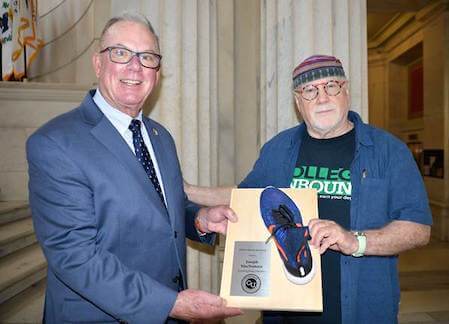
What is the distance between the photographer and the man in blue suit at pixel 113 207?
139 centimetres

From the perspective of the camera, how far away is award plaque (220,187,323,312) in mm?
1424

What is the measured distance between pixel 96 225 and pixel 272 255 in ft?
2.37

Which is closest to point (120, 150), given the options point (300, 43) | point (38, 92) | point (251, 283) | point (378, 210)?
point (251, 283)

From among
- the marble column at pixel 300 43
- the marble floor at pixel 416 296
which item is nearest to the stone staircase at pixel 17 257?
the marble floor at pixel 416 296

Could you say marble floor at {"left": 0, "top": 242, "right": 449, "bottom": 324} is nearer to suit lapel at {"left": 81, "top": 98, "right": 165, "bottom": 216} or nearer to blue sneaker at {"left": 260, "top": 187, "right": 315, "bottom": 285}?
blue sneaker at {"left": 260, "top": 187, "right": 315, "bottom": 285}

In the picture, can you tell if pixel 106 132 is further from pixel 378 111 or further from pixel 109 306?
pixel 378 111

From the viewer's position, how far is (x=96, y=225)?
145 cm

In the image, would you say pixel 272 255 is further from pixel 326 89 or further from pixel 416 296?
pixel 416 296

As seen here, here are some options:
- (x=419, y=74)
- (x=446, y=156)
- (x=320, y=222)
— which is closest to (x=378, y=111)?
(x=419, y=74)

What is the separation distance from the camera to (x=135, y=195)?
1494 millimetres

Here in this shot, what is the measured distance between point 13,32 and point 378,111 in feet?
33.5

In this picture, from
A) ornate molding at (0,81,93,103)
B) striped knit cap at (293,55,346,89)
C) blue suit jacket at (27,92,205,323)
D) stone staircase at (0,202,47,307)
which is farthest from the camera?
ornate molding at (0,81,93,103)

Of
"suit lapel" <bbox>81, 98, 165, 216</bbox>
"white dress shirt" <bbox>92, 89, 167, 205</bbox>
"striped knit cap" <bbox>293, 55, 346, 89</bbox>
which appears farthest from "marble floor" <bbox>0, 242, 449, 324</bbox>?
"striped knit cap" <bbox>293, 55, 346, 89</bbox>

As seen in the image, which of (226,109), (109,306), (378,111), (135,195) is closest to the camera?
(109,306)
